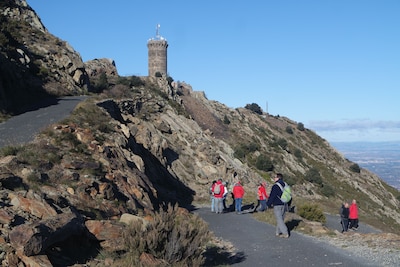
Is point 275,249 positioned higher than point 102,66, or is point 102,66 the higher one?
point 102,66

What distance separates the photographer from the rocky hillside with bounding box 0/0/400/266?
7.99 m

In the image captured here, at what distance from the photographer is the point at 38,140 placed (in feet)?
45.1

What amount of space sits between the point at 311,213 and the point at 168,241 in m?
11.1

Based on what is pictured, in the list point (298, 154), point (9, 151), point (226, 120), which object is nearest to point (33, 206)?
point (9, 151)

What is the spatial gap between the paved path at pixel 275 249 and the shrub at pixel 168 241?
158cm

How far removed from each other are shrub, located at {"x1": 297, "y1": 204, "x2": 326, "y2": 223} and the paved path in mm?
3539

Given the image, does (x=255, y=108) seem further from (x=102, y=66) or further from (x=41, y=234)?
(x=41, y=234)

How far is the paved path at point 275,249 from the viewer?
9.32 metres

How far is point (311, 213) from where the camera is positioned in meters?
17.8

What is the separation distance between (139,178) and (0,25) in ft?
64.0

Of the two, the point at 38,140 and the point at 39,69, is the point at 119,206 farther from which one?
the point at 39,69

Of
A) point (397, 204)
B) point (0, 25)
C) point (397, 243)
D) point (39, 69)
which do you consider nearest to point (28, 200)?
point (397, 243)

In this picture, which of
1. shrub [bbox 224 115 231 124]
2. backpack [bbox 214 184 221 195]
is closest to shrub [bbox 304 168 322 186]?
shrub [bbox 224 115 231 124]

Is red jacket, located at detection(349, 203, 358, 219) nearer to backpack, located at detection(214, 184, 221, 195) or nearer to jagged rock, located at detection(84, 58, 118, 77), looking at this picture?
backpack, located at detection(214, 184, 221, 195)
